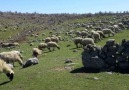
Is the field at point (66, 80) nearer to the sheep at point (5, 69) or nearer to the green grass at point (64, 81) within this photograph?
the green grass at point (64, 81)

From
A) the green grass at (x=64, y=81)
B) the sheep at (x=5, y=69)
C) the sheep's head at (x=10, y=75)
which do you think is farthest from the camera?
the sheep's head at (x=10, y=75)

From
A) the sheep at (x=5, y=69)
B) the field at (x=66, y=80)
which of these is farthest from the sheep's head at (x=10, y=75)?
the field at (x=66, y=80)

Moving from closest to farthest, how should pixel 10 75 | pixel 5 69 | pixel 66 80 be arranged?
1. pixel 66 80
2. pixel 5 69
3. pixel 10 75

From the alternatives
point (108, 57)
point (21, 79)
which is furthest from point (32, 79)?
point (108, 57)

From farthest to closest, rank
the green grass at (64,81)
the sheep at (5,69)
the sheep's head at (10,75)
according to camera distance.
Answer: the sheep's head at (10,75)
the sheep at (5,69)
the green grass at (64,81)

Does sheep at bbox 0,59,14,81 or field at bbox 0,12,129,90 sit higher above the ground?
sheep at bbox 0,59,14,81

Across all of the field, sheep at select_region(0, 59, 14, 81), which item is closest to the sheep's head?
sheep at select_region(0, 59, 14, 81)

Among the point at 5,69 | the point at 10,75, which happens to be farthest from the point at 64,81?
the point at 5,69

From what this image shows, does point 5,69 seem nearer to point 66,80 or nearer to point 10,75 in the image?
point 10,75

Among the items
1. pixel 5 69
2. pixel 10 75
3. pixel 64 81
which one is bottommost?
pixel 64 81

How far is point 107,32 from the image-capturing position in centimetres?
5566

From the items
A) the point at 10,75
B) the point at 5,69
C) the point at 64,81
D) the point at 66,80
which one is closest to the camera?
the point at 64,81

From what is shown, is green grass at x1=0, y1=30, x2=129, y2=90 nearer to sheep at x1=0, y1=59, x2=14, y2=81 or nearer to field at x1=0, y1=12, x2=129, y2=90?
field at x1=0, y1=12, x2=129, y2=90

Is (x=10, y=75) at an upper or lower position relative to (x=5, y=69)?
lower
